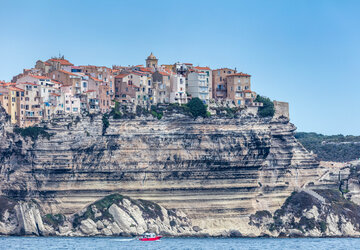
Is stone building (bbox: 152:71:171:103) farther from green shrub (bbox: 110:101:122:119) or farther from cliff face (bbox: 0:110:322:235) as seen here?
green shrub (bbox: 110:101:122:119)

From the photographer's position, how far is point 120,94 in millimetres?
114312

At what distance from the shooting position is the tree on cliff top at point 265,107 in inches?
4555

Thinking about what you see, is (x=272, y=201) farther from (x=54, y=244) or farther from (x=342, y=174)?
(x=54, y=244)

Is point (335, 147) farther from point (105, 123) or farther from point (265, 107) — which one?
point (105, 123)

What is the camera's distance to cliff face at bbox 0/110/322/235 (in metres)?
106

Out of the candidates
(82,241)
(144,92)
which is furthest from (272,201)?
(82,241)

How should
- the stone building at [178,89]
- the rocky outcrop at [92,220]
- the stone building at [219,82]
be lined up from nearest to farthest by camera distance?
1. the rocky outcrop at [92,220]
2. the stone building at [178,89]
3. the stone building at [219,82]

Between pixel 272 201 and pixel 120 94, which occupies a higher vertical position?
pixel 120 94

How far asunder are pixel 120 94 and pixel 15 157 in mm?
13747

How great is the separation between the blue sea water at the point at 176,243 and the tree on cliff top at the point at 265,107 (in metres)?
13.8

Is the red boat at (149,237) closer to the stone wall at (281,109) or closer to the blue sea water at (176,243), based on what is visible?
the blue sea water at (176,243)

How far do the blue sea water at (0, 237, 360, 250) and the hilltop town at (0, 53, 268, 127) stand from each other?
13.1m

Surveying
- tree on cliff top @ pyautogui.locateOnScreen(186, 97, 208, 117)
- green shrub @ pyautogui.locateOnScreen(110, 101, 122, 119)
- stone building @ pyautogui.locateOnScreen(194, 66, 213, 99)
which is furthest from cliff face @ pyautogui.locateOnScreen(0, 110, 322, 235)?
stone building @ pyautogui.locateOnScreen(194, 66, 213, 99)

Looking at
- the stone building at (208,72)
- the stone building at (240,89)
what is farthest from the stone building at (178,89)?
the stone building at (240,89)
